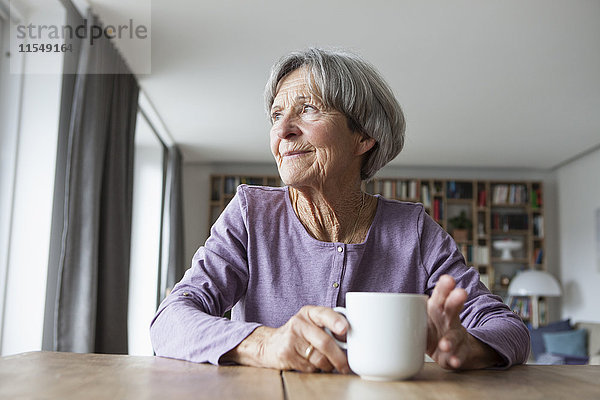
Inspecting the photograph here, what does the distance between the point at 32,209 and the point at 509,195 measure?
21.7ft

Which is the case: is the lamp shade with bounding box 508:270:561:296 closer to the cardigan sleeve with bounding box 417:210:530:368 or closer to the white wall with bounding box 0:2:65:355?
the white wall with bounding box 0:2:65:355

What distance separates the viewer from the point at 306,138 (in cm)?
129

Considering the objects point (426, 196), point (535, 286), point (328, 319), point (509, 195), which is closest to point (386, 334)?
point (328, 319)

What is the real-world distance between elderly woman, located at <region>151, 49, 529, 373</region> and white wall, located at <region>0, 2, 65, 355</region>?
7.70 feet

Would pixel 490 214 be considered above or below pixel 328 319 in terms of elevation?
above

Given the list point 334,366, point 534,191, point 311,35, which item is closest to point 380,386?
point 334,366

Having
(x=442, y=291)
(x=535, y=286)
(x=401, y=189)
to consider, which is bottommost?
(x=535, y=286)

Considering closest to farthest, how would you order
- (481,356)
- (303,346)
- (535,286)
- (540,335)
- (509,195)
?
(303,346) < (481,356) < (540,335) < (535,286) < (509,195)

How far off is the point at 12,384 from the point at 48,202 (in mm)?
2891

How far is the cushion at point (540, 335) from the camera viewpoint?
6398mm

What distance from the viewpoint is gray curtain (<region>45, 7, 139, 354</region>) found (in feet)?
11.1

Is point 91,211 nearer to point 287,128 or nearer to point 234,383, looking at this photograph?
point 287,128

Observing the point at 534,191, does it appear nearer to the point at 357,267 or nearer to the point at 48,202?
the point at 48,202

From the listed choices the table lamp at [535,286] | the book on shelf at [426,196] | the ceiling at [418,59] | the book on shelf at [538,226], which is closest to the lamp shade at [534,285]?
the table lamp at [535,286]
